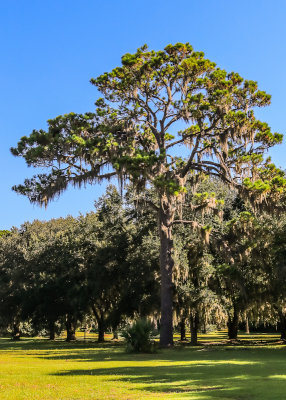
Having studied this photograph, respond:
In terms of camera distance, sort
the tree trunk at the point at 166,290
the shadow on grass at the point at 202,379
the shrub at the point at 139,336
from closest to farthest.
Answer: the shadow on grass at the point at 202,379, the shrub at the point at 139,336, the tree trunk at the point at 166,290

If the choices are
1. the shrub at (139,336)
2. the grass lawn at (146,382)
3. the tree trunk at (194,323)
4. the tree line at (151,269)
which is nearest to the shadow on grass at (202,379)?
the grass lawn at (146,382)

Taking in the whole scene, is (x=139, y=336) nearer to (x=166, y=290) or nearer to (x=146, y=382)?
(x=166, y=290)

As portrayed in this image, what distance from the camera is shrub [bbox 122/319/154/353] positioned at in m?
21.2

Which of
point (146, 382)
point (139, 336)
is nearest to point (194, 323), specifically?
point (139, 336)

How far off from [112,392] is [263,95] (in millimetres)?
21198

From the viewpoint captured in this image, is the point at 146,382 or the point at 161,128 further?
the point at 161,128

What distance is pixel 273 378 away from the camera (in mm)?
11266

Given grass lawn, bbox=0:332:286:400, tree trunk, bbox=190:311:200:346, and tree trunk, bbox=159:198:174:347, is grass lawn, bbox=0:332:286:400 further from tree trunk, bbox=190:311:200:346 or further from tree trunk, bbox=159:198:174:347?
tree trunk, bbox=190:311:200:346

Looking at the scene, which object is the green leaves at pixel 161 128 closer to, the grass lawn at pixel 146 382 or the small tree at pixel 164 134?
the small tree at pixel 164 134

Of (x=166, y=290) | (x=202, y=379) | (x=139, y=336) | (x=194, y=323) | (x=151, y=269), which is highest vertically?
(x=151, y=269)

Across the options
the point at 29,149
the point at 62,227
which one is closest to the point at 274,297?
the point at 29,149

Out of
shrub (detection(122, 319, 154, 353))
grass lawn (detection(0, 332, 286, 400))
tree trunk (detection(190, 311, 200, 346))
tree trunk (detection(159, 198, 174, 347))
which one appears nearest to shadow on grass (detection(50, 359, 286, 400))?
grass lawn (detection(0, 332, 286, 400))

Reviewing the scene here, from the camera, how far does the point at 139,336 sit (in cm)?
2136

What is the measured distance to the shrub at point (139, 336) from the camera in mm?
21188
